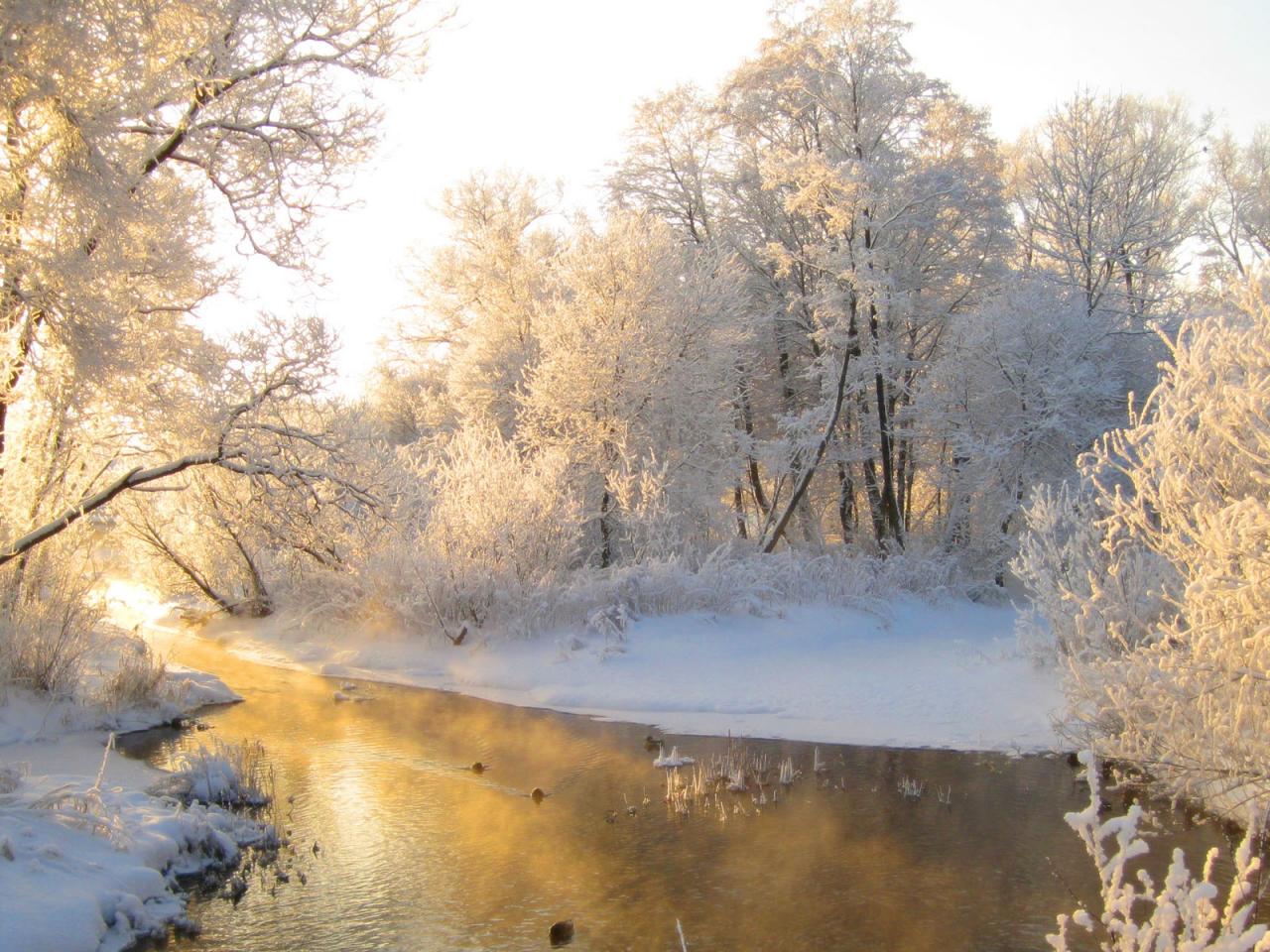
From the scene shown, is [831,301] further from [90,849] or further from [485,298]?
[90,849]

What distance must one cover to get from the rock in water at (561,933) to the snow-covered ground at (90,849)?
104 inches

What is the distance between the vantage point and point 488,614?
51.8 ft

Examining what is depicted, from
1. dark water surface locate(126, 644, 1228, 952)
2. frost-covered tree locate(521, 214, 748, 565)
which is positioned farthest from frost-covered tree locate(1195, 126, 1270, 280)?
dark water surface locate(126, 644, 1228, 952)

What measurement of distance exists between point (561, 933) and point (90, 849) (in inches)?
135

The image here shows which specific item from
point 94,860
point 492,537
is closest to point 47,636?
point 94,860

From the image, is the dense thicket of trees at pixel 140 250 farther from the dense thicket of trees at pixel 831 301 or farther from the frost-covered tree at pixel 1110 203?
the frost-covered tree at pixel 1110 203

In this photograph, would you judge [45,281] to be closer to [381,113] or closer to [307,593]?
[381,113]

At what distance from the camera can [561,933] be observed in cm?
616

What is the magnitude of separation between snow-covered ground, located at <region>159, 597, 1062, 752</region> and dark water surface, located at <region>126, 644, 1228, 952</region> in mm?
1029

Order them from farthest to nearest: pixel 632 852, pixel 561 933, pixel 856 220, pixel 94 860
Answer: pixel 856 220 < pixel 632 852 < pixel 94 860 < pixel 561 933

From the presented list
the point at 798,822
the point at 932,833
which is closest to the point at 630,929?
the point at 798,822

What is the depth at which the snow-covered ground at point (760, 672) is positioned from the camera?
11586 millimetres

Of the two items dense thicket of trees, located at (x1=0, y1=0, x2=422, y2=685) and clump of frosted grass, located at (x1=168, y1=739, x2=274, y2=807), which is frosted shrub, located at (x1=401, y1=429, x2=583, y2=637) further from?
clump of frosted grass, located at (x1=168, y1=739, x2=274, y2=807)

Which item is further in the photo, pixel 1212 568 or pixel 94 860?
pixel 94 860
